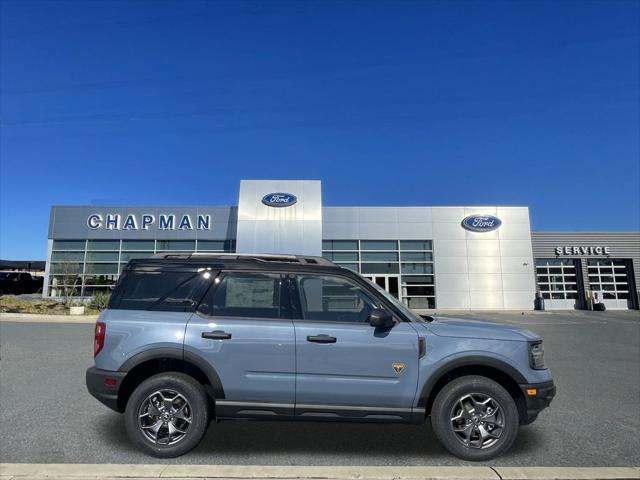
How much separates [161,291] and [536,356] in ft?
12.4

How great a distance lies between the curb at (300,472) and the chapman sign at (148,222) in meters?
24.0

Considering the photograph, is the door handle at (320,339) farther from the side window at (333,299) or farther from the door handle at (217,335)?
the door handle at (217,335)

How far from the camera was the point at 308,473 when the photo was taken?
10.9 feet

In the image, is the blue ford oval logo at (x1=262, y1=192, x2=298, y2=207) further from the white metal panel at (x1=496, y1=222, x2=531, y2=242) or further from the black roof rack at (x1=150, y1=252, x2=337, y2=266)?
the black roof rack at (x1=150, y1=252, x2=337, y2=266)

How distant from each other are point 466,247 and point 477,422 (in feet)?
79.5

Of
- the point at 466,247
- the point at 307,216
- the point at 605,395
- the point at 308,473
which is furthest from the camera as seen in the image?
the point at 466,247

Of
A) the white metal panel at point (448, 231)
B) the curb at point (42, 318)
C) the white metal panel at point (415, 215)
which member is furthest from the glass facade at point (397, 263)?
the curb at point (42, 318)

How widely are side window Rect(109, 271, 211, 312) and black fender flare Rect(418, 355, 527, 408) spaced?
7.76 feet

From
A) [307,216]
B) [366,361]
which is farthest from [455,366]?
[307,216]

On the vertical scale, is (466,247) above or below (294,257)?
above

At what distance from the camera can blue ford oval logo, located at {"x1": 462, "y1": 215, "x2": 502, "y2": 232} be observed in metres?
26.7

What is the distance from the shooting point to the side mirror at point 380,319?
3.68 metres

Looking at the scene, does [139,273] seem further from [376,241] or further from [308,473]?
[376,241]

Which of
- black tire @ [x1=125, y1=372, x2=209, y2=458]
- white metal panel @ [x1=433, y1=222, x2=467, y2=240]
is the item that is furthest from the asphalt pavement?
white metal panel @ [x1=433, y1=222, x2=467, y2=240]
